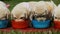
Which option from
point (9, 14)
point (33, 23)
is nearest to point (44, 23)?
point (33, 23)

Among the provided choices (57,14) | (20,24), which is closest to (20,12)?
(20,24)

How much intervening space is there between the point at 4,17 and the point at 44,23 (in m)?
0.21

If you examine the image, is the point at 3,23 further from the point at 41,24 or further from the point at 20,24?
the point at 41,24

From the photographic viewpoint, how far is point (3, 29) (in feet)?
2.63

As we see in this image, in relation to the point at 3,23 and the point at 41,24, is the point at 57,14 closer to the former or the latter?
the point at 41,24

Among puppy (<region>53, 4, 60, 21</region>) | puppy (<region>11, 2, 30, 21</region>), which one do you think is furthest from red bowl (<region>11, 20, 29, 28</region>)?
puppy (<region>53, 4, 60, 21</region>)

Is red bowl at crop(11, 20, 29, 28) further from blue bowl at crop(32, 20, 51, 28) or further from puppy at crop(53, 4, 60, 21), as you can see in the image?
puppy at crop(53, 4, 60, 21)

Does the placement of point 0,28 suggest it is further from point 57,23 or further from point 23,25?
point 57,23

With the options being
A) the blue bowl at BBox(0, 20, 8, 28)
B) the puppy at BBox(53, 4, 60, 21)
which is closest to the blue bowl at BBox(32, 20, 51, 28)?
the puppy at BBox(53, 4, 60, 21)

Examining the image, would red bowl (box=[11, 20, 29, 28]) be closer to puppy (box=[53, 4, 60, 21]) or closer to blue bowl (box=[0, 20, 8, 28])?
blue bowl (box=[0, 20, 8, 28])

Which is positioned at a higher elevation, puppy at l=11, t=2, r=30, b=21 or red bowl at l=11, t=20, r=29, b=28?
puppy at l=11, t=2, r=30, b=21

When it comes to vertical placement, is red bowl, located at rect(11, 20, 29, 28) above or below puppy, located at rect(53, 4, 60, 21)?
below

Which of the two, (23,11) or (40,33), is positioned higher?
(23,11)

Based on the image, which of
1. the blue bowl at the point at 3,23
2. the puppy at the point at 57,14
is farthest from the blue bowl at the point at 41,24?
the blue bowl at the point at 3,23
